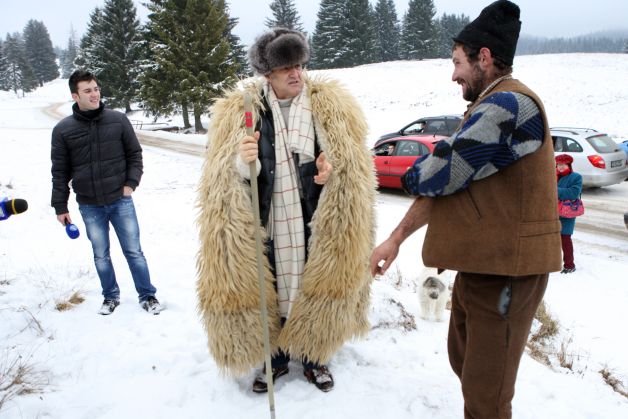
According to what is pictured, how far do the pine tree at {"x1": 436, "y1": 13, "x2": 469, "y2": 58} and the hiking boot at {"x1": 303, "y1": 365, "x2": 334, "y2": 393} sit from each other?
67.0 meters

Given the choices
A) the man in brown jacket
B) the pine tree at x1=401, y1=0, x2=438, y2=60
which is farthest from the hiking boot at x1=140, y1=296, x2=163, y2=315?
the pine tree at x1=401, y1=0, x2=438, y2=60

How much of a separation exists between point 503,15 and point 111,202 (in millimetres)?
3441

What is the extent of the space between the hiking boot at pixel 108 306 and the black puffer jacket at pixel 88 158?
3.10 feet

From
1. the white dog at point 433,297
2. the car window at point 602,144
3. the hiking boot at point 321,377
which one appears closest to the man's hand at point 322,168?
the hiking boot at point 321,377

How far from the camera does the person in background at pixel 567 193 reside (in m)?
6.02

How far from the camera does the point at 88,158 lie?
12.3 feet

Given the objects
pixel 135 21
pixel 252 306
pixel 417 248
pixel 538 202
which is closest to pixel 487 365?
pixel 538 202

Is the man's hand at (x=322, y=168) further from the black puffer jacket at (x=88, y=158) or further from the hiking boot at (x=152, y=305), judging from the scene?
the hiking boot at (x=152, y=305)

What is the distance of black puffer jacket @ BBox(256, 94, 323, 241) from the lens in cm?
259

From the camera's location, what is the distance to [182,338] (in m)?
3.48

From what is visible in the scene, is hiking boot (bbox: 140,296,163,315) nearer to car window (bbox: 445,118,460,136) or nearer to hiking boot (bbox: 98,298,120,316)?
hiking boot (bbox: 98,298,120,316)

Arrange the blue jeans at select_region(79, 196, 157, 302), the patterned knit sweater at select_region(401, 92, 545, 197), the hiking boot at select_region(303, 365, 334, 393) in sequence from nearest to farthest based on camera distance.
Answer: 1. the patterned knit sweater at select_region(401, 92, 545, 197)
2. the hiking boot at select_region(303, 365, 334, 393)
3. the blue jeans at select_region(79, 196, 157, 302)

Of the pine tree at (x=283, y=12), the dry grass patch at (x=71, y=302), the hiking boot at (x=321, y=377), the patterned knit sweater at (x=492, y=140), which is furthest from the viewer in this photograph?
the pine tree at (x=283, y=12)

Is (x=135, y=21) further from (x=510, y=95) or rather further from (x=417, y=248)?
(x=510, y=95)
